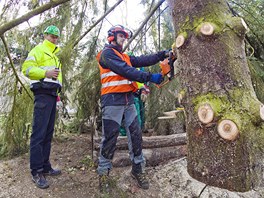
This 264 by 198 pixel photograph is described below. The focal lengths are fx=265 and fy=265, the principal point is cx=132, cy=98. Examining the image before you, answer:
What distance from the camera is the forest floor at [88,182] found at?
109 inches

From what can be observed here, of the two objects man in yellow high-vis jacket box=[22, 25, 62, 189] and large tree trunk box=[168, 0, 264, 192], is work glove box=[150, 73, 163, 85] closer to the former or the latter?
large tree trunk box=[168, 0, 264, 192]

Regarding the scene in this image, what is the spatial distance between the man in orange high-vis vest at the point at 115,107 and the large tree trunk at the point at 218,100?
0.85 m

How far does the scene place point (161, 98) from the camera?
14.1 ft

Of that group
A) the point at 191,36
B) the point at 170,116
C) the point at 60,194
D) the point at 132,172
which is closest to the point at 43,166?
the point at 60,194

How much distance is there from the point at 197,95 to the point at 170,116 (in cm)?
211

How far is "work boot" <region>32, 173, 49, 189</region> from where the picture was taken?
291cm

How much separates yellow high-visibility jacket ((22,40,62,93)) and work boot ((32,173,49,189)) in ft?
3.36

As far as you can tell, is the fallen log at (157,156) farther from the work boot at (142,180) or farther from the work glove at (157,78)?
the work glove at (157,78)

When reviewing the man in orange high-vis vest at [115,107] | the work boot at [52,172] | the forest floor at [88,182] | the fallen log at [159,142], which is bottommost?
the forest floor at [88,182]

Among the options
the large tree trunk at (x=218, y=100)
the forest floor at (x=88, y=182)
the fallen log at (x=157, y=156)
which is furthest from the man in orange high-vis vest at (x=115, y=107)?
the large tree trunk at (x=218, y=100)

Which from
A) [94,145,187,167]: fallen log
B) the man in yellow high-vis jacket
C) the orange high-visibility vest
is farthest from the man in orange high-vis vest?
the man in yellow high-vis jacket

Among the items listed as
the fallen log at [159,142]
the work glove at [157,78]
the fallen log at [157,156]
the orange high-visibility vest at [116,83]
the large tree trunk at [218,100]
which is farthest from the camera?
the fallen log at [159,142]

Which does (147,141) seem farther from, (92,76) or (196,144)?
(196,144)

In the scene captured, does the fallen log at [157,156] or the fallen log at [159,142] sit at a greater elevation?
the fallen log at [159,142]
